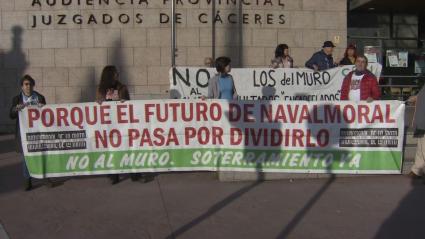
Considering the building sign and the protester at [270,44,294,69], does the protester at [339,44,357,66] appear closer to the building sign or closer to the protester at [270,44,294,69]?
the protester at [270,44,294,69]

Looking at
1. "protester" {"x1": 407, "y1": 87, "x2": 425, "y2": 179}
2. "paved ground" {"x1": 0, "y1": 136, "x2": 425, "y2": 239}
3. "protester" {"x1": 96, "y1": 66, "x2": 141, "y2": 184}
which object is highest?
"protester" {"x1": 96, "y1": 66, "x2": 141, "y2": 184}

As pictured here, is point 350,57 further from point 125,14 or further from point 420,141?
point 125,14

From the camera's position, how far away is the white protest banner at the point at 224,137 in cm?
764

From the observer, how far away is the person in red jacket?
8039mm

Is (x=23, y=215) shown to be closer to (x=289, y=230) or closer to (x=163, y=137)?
(x=163, y=137)

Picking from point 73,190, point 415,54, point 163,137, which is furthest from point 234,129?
point 415,54

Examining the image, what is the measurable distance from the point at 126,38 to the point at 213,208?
22.7ft

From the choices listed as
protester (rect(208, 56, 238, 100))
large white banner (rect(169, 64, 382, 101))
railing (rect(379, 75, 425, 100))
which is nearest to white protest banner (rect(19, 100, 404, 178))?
protester (rect(208, 56, 238, 100))

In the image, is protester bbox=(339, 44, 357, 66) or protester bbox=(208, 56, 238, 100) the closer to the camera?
protester bbox=(208, 56, 238, 100)

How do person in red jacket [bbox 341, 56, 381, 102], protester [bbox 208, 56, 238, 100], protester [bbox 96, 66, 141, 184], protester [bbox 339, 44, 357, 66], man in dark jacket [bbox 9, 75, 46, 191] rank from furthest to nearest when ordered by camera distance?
protester [bbox 339, 44, 357, 66] → protester [bbox 208, 56, 238, 100] → person in red jacket [bbox 341, 56, 381, 102] → protester [bbox 96, 66, 141, 184] → man in dark jacket [bbox 9, 75, 46, 191]

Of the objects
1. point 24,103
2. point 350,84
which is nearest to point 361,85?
point 350,84

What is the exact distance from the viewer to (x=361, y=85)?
8078 millimetres

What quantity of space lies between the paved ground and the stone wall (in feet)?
15.2

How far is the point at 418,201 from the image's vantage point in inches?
261
